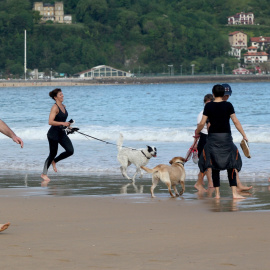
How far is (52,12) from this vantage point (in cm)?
19600

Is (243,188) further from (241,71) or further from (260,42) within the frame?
(260,42)

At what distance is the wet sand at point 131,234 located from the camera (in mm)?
4344

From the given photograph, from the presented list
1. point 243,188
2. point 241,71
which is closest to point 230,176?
point 243,188

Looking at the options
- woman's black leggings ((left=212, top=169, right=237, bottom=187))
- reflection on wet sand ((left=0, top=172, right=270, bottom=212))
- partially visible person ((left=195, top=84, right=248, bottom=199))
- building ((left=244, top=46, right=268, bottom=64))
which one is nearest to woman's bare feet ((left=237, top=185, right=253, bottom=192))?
reflection on wet sand ((left=0, top=172, right=270, bottom=212))

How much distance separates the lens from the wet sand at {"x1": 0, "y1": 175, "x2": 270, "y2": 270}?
4.34 metres

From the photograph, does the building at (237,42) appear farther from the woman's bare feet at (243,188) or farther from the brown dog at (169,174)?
the brown dog at (169,174)

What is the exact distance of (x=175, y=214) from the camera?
6.21 m

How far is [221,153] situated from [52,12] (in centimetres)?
19338

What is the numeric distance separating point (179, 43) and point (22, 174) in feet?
550

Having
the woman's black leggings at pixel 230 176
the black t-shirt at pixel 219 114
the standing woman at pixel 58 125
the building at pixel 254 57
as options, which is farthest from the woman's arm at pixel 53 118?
the building at pixel 254 57

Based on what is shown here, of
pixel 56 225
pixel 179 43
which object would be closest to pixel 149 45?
pixel 179 43

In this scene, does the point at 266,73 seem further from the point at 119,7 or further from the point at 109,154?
the point at 109,154

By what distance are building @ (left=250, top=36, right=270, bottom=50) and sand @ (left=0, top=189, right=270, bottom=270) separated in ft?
632

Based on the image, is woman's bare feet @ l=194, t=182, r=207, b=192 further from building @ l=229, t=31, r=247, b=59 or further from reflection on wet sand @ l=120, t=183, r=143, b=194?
building @ l=229, t=31, r=247, b=59
